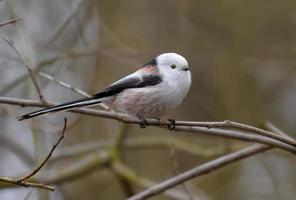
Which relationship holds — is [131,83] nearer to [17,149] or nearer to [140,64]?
[140,64]

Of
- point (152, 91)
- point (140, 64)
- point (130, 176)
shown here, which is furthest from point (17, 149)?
point (152, 91)

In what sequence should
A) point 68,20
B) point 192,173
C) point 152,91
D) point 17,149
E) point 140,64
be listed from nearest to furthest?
point 152,91, point 192,173, point 68,20, point 17,149, point 140,64

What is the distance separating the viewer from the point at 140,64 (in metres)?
5.33

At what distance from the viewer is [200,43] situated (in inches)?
232

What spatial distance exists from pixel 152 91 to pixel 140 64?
205 centimetres

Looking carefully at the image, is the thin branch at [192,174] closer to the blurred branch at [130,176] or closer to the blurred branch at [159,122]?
the blurred branch at [159,122]

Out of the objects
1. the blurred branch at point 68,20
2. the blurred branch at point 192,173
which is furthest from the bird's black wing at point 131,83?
the blurred branch at point 68,20


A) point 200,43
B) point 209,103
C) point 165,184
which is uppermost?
point 200,43

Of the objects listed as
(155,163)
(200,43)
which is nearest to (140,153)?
(155,163)

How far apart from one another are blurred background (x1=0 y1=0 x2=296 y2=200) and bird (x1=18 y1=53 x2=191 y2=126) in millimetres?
1354

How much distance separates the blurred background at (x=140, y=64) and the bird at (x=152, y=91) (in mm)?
1354

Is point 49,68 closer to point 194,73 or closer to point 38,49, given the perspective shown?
point 38,49

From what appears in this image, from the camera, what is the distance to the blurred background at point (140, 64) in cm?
497

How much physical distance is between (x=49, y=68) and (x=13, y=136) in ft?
3.59
